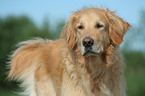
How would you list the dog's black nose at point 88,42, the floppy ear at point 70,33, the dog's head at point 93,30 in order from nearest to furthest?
the dog's black nose at point 88,42 < the dog's head at point 93,30 < the floppy ear at point 70,33

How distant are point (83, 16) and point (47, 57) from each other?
64.5 inches

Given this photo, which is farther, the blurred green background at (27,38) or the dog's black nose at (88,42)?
the blurred green background at (27,38)

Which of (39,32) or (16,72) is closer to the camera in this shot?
(16,72)

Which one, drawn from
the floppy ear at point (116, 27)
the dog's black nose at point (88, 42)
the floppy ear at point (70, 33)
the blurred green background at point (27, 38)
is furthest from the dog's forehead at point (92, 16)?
the blurred green background at point (27, 38)

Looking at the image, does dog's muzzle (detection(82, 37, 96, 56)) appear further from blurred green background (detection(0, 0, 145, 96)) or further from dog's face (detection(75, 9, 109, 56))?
blurred green background (detection(0, 0, 145, 96))

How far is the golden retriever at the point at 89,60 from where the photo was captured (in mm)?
4246

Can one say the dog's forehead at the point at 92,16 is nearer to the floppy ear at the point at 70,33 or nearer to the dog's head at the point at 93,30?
the dog's head at the point at 93,30

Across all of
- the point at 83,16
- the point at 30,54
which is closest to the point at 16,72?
the point at 30,54

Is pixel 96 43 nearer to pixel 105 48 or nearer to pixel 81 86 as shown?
pixel 105 48

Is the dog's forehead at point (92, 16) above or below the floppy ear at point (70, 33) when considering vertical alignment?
above

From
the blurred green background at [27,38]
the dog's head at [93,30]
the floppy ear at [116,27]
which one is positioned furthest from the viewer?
the blurred green background at [27,38]

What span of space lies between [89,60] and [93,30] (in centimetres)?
80

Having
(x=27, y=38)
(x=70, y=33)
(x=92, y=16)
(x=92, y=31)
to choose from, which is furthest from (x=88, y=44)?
(x=27, y=38)

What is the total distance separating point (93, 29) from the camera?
4.20m
